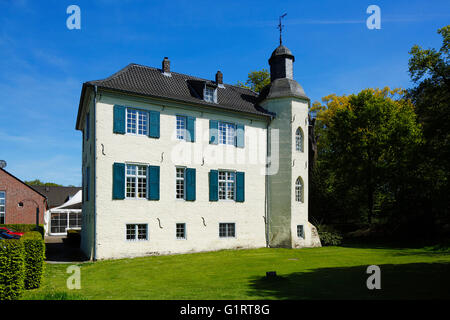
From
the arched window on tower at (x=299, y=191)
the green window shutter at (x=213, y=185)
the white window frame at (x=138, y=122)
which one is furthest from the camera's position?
the arched window on tower at (x=299, y=191)

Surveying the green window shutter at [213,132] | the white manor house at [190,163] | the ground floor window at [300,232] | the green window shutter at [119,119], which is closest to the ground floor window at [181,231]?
the white manor house at [190,163]

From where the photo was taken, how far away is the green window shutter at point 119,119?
17.1 meters

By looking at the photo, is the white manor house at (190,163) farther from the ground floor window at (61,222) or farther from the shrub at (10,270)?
the ground floor window at (61,222)

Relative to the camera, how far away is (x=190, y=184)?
19141mm

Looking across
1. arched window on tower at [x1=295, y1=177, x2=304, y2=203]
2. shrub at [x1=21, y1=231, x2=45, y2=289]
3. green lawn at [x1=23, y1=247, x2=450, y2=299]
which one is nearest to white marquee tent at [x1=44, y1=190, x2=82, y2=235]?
arched window on tower at [x1=295, y1=177, x2=304, y2=203]

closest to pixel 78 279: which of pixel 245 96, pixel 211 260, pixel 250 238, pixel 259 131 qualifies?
pixel 211 260

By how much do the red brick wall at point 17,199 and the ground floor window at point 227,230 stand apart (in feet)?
72.3

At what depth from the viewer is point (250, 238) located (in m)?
21.4

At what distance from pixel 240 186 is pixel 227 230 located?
268cm

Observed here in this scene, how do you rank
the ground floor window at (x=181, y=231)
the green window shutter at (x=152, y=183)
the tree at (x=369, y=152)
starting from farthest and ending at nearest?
the tree at (x=369, y=152) < the ground floor window at (x=181, y=231) < the green window shutter at (x=152, y=183)

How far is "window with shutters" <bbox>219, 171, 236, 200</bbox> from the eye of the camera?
68.0 feet

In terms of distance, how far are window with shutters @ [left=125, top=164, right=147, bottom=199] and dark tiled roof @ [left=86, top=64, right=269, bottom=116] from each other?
376cm

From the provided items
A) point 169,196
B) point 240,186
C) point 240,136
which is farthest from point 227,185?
point 169,196
